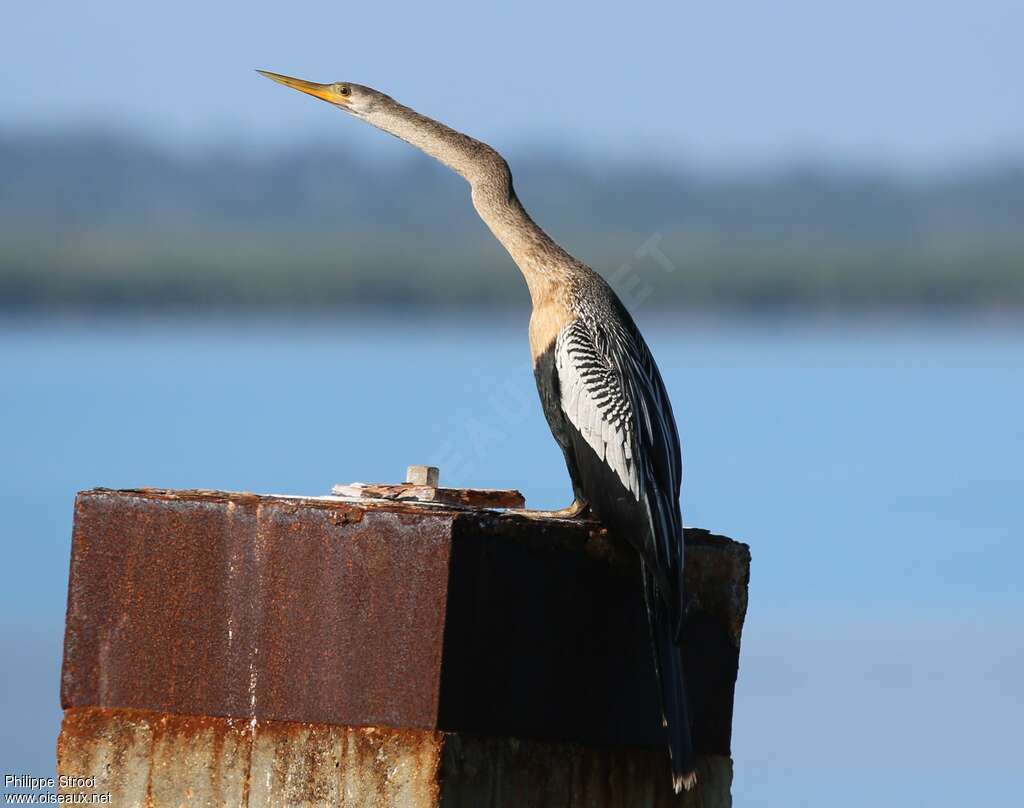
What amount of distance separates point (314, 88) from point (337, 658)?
280cm

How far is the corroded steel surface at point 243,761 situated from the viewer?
4.06 metres

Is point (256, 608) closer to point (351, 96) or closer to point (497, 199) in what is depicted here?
point (497, 199)

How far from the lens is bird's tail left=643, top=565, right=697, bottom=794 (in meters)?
4.45

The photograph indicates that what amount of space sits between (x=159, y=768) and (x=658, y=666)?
1077mm

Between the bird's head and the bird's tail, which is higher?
the bird's head

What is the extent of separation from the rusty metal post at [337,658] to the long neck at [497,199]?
134cm

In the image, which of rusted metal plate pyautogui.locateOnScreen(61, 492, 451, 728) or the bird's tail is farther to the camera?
the bird's tail

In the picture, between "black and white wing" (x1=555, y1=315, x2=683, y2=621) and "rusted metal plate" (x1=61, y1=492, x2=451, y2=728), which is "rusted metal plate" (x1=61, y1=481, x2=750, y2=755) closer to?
"rusted metal plate" (x1=61, y1=492, x2=451, y2=728)

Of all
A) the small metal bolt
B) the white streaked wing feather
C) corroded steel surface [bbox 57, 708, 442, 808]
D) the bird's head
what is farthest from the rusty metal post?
the bird's head

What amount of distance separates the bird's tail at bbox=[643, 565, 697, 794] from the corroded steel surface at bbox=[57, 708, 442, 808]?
646mm

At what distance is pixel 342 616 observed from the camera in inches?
162

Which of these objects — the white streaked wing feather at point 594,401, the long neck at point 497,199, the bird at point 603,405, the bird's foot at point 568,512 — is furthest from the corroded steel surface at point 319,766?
the long neck at point 497,199

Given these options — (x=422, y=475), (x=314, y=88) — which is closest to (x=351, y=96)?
(x=314, y=88)

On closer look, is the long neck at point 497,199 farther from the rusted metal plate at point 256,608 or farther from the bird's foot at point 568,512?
the rusted metal plate at point 256,608
